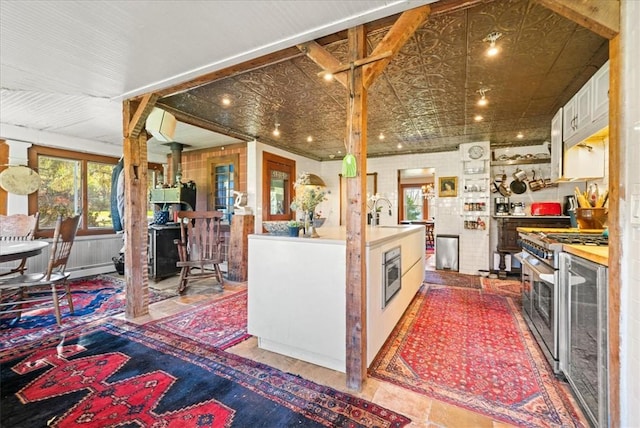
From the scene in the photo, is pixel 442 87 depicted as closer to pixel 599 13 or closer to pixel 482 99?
pixel 482 99

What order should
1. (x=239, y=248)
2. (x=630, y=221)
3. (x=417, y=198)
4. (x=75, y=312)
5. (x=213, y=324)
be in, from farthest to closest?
(x=417, y=198)
(x=239, y=248)
(x=75, y=312)
(x=213, y=324)
(x=630, y=221)

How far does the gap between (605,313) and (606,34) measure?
144cm

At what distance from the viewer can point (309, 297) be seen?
2133 millimetres

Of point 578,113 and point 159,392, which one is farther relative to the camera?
point 578,113

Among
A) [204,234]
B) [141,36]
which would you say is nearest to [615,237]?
[141,36]

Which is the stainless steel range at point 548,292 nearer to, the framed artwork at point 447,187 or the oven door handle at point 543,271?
the oven door handle at point 543,271

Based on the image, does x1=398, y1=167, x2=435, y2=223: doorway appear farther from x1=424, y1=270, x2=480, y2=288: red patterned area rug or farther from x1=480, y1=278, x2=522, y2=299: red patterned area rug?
x1=480, y1=278, x2=522, y2=299: red patterned area rug

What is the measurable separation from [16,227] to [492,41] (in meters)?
5.60

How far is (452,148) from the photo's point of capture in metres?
5.67

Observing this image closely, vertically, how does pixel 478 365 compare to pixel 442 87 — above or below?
below

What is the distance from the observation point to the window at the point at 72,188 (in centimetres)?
447

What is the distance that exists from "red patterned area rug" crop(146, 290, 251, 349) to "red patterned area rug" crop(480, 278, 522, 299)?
365 cm

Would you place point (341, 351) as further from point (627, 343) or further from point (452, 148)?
point (452, 148)

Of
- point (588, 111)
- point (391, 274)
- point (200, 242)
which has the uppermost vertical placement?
point (588, 111)
